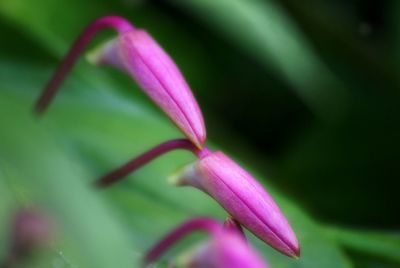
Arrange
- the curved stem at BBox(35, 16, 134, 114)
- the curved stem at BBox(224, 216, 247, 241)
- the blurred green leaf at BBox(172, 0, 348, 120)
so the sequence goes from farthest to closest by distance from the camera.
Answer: the blurred green leaf at BBox(172, 0, 348, 120)
the curved stem at BBox(35, 16, 134, 114)
the curved stem at BBox(224, 216, 247, 241)

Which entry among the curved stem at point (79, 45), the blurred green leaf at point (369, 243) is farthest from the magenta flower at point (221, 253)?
the blurred green leaf at point (369, 243)

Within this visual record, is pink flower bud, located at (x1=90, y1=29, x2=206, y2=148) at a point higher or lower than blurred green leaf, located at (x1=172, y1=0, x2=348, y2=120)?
higher

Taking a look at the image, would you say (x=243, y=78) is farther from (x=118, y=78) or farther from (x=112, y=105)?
(x=112, y=105)

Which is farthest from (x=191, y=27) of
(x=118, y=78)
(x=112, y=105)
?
(x=112, y=105)

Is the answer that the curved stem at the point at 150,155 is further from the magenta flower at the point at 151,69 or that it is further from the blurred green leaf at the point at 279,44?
the blurred green leaf at the point at 279,44

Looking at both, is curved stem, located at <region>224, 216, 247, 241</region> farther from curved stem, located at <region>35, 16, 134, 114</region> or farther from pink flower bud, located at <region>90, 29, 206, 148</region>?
curved stem, located at <region>35, 16, 134, 114</region>

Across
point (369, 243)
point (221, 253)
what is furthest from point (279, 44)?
point (221, 253)

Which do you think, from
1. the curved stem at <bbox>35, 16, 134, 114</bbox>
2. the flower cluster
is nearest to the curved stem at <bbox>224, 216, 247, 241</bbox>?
the flower cluster
